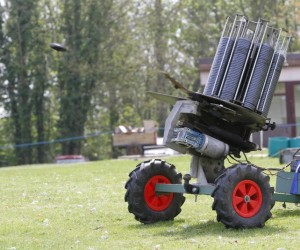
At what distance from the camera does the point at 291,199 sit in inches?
450

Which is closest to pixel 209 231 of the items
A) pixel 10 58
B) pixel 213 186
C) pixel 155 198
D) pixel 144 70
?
pixel 213 186

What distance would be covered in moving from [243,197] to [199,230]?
65cm

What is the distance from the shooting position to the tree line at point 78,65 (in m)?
52.2

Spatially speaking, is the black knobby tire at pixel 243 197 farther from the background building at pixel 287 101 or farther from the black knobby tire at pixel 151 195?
the background building at pixel 287 101

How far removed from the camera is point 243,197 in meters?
10.4

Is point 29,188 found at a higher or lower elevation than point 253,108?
lower

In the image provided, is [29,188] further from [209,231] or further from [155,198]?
[209,231]

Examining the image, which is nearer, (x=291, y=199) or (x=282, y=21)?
(x=291, y=199)

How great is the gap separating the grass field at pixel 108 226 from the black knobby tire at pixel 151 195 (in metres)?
0.15

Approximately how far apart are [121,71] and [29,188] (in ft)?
123

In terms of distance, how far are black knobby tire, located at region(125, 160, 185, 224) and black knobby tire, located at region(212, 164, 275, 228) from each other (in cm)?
129

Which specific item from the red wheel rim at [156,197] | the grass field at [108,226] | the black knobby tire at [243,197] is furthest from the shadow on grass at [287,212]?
the red wheel rim at [156,197]

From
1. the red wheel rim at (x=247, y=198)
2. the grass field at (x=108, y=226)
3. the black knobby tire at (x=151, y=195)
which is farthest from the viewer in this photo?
the black knobby tire at (x=151, y=195)

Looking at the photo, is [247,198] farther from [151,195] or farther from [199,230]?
[151,195]
